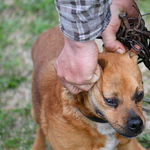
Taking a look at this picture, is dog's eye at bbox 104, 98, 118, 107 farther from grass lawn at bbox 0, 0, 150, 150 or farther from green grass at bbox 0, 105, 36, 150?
green grass at bbox 0, 105, 36, 150

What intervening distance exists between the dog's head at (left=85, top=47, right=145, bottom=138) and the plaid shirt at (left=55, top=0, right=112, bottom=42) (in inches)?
Answer: 23.2

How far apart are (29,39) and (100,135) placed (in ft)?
14.0

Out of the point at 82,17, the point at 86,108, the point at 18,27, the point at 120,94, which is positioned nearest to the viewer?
the point at 82,17

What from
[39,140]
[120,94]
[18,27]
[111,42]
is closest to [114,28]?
[111,42]

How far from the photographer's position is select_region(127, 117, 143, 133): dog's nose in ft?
7.86

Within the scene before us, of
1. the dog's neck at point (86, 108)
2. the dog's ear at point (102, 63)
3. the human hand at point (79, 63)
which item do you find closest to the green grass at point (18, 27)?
the dog's neck at point (86, 108)

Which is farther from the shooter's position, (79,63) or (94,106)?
(94,106)

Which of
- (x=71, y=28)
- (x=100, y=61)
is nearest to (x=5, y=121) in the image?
(x=100, y=61)

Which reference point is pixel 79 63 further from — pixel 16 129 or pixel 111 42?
pixel 16 129

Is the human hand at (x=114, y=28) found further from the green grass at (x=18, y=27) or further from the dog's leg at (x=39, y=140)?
the green grass at (x=18, y=27)

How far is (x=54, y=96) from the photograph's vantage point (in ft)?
10.2

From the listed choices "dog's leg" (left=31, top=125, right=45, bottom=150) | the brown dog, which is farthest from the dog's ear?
"dog's leg" (left=31, top=125, right=45, bottom=150)

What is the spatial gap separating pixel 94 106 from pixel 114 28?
803 mm

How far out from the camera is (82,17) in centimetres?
187
